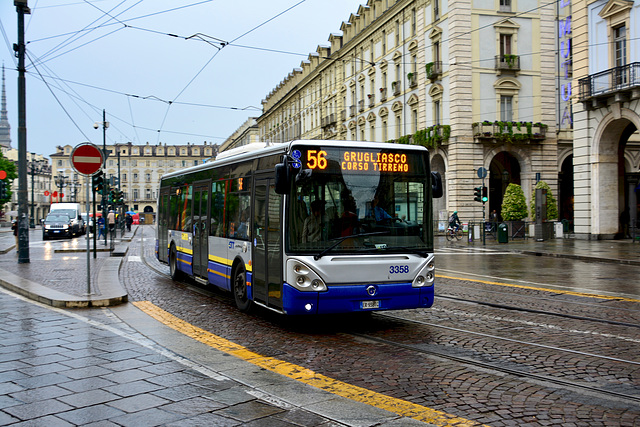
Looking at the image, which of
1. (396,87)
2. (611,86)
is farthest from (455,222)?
(396,87)

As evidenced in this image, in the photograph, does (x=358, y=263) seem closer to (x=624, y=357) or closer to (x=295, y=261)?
(x=295, y=261)

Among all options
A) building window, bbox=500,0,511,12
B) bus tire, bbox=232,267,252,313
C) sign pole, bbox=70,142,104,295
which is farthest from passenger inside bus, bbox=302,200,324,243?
building window, bbox=500,0,511,12

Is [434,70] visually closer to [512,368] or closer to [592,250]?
[592,250]

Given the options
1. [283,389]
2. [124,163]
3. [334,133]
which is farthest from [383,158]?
[124,163]

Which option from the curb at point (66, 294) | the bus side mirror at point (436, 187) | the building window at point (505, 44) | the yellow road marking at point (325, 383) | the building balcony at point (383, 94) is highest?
the building window at point (505, 44)

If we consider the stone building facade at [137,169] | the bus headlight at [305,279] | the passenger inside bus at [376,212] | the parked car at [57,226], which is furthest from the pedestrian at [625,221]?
the stone building facade at [137,169]

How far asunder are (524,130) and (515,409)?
119 ft

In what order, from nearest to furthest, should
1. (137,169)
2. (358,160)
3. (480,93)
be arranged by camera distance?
(358,160)
(480,93)
(137,169)

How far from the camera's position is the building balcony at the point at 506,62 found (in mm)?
38219

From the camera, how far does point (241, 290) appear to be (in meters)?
9.90

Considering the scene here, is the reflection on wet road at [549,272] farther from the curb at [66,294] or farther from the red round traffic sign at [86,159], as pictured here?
the red round traffic sign at [86,159]

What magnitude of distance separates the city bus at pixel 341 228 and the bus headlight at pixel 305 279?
1 cm

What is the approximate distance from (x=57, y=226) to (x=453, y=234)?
1014 inches

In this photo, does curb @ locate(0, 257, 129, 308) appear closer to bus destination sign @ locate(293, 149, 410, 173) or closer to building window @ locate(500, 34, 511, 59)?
bus destination sign @ locate(293, 149, 410, 173)
